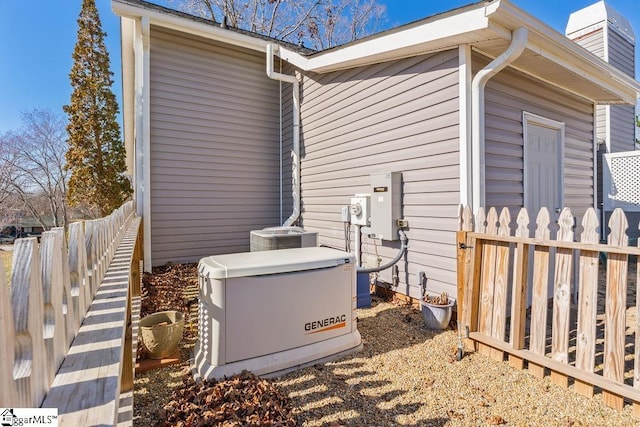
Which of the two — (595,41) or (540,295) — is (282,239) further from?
(595,41)

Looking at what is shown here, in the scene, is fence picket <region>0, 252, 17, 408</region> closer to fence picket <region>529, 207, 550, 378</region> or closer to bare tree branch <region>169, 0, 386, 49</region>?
fence picket <region>529, 207, 550, 378</region>

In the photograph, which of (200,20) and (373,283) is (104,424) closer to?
(373,283)

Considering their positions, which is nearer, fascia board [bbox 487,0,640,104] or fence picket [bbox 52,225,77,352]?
fence picket [bbox 52,225,77,352]

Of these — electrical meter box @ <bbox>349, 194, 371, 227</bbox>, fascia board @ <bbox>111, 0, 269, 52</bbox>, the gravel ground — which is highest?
fascia board @ <bbox>111, 0, 269, 52</bbox>

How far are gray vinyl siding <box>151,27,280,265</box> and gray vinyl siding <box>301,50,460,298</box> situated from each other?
1600 millimetres

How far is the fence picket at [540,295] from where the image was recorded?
2.55 m

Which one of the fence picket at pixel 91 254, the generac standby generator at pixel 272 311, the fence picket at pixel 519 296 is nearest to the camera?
the fence picket at pixel 91 254

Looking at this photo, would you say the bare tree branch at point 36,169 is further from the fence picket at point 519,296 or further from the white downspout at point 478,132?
the fence picket at point 519,296

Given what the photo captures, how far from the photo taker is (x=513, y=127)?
4027mm

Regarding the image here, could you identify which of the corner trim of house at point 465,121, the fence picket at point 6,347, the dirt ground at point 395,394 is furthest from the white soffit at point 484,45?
the fence picket at point 6,347

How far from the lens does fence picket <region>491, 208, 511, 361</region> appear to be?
2.81m

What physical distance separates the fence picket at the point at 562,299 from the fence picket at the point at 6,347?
296cm

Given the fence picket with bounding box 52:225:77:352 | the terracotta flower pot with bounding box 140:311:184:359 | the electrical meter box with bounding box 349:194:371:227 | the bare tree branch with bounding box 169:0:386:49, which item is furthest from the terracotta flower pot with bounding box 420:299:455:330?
the bare tree branch with bounding box 169:0:386:49

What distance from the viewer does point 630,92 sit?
5340 millimetres
